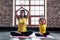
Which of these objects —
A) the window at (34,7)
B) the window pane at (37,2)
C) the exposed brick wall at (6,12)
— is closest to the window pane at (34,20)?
the window at (34,7)

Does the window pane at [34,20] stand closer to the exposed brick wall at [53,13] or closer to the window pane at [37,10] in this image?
the window pane at [37,10]

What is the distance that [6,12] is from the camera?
10.4 metres

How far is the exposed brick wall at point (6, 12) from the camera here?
1036cm

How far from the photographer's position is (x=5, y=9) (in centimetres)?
1045

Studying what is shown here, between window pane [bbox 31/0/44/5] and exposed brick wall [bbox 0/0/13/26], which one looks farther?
window pane [bbox 31/0/44/5]

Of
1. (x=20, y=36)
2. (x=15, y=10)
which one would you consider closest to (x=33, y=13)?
(x=15, y=10)

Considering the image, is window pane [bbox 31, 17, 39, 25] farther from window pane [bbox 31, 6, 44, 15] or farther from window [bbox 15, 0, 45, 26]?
window pane [bbox 31, 6, 44, 15]

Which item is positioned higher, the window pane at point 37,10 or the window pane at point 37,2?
the window pane at point 37,2

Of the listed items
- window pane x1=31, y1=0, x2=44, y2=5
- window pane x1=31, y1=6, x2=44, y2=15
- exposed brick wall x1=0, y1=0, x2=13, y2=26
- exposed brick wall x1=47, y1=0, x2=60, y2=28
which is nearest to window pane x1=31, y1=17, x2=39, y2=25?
window pane x1=31, y1=6, x2=44, y2=15

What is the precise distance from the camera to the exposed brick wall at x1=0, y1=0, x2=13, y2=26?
34.0 ft

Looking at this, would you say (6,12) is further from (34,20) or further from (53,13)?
(53,13)

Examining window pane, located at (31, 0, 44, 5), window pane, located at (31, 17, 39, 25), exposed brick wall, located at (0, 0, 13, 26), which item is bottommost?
window pane, located at (31, 17, 39, 25)

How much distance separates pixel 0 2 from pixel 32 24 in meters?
2.04

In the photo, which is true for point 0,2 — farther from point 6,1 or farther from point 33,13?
point 33,13
